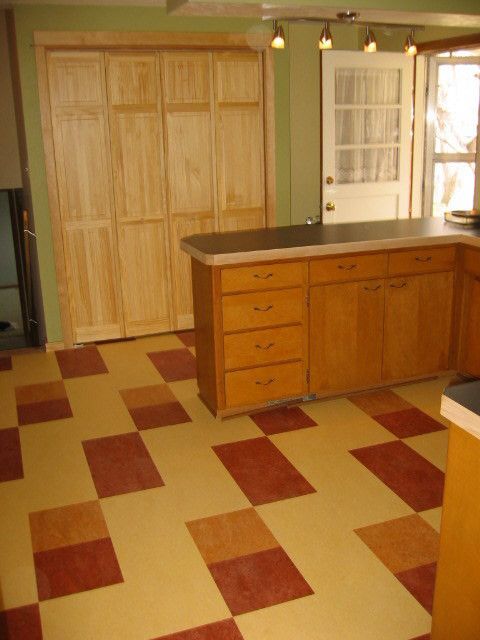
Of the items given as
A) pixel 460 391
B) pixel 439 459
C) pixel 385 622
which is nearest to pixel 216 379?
pixel 439 459

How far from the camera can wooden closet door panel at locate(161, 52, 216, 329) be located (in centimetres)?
479

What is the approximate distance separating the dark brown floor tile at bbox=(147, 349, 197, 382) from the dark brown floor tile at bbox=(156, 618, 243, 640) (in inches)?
88.0

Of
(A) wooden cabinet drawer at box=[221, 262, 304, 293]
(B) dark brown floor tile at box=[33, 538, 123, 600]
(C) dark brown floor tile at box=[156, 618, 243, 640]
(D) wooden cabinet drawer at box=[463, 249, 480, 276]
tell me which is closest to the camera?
(C) dark brown floor tile at box=[156, 618, 243, 640]

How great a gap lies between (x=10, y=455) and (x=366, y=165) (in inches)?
136

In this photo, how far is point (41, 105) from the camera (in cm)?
450

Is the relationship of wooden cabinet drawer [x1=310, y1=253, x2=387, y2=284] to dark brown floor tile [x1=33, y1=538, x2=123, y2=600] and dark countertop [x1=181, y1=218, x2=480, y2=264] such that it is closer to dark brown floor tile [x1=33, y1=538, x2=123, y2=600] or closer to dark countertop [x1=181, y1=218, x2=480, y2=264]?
dark countertop [x1=181, y1=218, x2=480, y2=264]


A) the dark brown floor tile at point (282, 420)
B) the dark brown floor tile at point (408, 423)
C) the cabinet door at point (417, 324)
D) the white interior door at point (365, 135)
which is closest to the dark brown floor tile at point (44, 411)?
the dark brown floor tile at point (282, 420)

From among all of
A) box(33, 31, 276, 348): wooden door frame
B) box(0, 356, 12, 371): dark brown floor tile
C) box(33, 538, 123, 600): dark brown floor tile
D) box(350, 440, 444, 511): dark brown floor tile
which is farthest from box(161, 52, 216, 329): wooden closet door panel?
box(33, 538, 123, 600): dark brown floor tile

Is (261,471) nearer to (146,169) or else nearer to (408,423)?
(408,423)

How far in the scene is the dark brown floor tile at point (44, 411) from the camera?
3.76m

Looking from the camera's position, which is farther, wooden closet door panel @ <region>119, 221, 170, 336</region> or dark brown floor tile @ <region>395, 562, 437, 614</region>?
wooden closet door panel @ <region>119, 221, 170, 336</region>

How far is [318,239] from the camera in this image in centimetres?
368

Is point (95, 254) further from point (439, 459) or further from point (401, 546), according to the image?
point (401, 546)

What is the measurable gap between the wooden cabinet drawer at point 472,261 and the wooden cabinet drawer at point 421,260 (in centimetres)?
7
